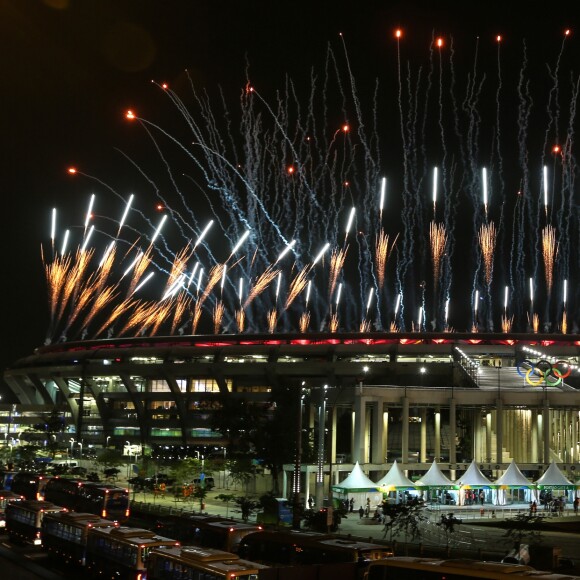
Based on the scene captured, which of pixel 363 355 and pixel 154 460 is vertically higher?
pixel 363 355

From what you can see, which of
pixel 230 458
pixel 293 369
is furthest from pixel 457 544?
pixel 293 369

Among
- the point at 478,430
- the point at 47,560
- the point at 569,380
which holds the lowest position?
the point at 47,560

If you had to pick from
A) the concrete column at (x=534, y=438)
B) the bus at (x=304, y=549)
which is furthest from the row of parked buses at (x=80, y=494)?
the concrete column at (x=534, y=438)

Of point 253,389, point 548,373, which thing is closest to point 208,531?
point 548,373

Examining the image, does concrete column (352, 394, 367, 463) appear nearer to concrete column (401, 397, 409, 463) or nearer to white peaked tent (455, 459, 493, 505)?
concrete column (401, 397, 409, 463)

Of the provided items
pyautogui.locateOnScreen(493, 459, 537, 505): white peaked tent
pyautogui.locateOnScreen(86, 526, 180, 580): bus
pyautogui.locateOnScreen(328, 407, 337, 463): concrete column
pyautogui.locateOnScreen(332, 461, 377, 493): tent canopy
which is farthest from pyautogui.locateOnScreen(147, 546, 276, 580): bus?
pyautogui.locateOnScreen(493, 459, 537, 505): white peaked tent

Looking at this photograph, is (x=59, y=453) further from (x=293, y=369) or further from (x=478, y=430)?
(x=478, y=430)

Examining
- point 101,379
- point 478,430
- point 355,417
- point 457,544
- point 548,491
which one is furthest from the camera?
point 101,379
